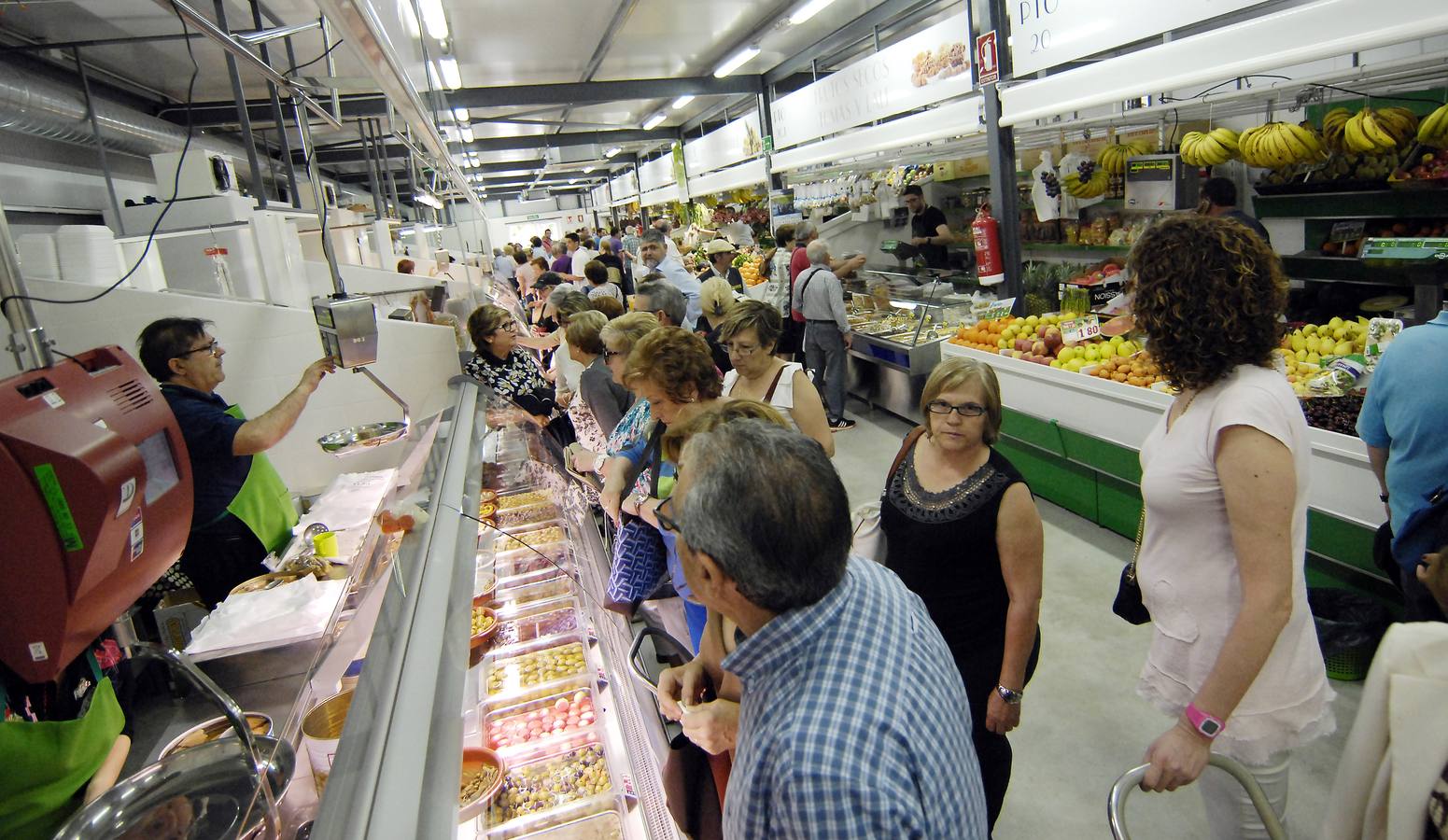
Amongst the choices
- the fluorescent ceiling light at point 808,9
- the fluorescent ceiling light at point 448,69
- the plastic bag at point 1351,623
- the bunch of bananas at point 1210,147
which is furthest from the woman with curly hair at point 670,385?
the fluorescent ceiling light at point 808,9

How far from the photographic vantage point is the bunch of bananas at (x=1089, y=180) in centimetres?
668

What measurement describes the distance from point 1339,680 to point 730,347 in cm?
283

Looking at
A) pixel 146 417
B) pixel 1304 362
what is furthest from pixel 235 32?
pixel 1304 362

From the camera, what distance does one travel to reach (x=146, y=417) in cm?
145

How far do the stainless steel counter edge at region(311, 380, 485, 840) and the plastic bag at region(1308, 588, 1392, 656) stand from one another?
3.26 metres

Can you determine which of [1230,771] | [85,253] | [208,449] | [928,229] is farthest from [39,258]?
[928,229]

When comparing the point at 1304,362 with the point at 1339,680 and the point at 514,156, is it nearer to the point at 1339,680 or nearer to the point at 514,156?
the point at 1339,680

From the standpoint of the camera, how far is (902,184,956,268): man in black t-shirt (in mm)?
8695

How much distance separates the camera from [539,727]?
2191 millimetres

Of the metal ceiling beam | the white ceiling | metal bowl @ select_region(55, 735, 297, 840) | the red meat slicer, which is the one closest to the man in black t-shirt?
the white ceiling

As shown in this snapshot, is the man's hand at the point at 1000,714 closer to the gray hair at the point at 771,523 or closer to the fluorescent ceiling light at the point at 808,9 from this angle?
the gray hair at the point at 771,523

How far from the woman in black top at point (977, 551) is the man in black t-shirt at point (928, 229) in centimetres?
692

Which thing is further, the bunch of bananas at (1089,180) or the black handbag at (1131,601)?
the bunch of bananas at (1089,180)

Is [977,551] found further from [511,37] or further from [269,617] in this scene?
[511,37]
